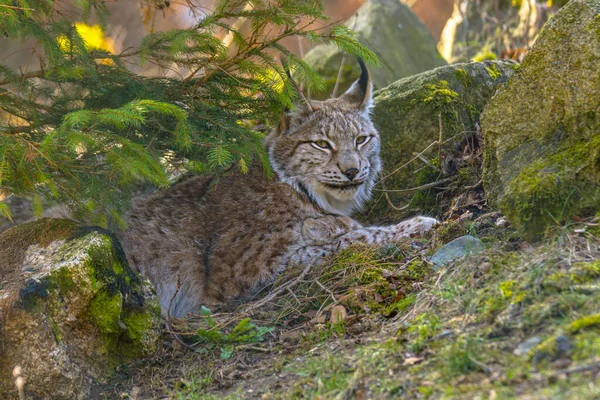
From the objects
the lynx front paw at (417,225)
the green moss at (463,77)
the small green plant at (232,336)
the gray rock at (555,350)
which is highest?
the green moss at (463,77)

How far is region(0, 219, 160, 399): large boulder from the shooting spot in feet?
12.1

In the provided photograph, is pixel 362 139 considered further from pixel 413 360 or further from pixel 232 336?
pixel 413 360

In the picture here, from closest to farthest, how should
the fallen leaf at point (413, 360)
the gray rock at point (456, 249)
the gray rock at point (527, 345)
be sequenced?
1. the gray rock at point (527, 345)
2. the fallen leaf at point (413, 360)
3. the gray rock at point (456, 249)

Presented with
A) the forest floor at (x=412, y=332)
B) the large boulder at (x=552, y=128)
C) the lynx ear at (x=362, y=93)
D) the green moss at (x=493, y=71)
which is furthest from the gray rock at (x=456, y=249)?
the green moss at (x=493, y=71)

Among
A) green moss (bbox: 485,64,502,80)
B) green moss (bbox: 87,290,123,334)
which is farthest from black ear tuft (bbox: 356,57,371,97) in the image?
green moss (bbox: 87,290,123,334)

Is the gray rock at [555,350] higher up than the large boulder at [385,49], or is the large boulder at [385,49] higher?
the large boulder at [385,49]

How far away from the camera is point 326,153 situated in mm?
5500

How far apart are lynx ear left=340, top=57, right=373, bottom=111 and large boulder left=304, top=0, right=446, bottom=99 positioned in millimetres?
2307

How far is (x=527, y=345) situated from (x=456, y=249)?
136cm

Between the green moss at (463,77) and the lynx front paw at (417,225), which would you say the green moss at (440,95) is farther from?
the lynx front paw at (417,225)

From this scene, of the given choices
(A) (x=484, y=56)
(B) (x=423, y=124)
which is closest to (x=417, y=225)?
(B) (x=423, y=124)

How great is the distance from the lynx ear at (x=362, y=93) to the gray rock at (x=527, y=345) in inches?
136

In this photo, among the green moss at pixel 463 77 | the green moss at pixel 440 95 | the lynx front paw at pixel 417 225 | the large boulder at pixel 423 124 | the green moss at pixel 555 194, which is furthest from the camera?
the green moss at pixel 463 77

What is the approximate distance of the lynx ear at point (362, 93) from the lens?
5.91 metres
